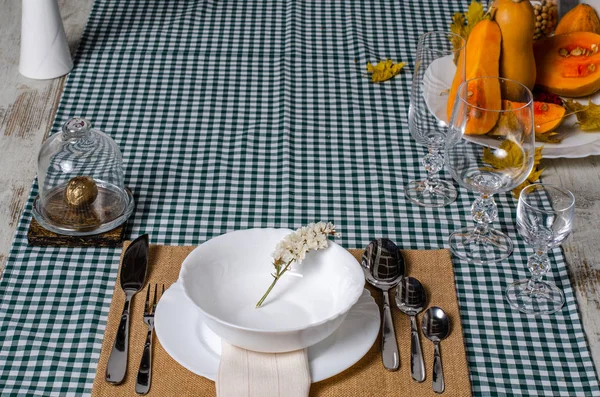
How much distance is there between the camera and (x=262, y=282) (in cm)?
89

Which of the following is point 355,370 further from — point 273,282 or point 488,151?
point 488,151

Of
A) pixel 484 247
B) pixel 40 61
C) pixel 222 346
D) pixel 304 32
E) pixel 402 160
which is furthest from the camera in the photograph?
pixel 304 32

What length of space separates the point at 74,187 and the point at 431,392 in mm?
568

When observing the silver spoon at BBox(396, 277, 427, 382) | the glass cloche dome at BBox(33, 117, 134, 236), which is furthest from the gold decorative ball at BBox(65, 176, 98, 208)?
the silver spoon at BBox(396, 277, 427, 382)

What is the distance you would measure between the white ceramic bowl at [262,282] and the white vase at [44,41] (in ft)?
2.48

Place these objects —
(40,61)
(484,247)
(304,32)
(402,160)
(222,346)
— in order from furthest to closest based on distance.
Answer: (304,32) → (40,61) → (402,160) → (484,247) → (222,346)

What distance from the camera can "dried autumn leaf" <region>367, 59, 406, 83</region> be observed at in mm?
→ 1424

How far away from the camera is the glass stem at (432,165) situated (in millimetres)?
1160

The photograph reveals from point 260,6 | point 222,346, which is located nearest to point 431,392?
point 222,346

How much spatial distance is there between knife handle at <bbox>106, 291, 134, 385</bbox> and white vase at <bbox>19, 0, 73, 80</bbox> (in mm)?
725

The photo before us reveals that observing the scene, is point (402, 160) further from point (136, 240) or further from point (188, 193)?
point (136, 240)

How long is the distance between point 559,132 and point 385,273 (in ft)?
1.54

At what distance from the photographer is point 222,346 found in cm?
81

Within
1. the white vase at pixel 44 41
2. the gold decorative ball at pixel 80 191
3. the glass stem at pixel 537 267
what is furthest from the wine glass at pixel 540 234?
the white vase at pixel 44 41
